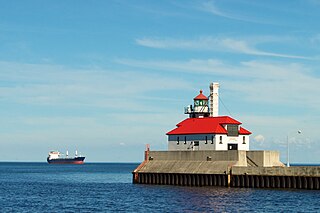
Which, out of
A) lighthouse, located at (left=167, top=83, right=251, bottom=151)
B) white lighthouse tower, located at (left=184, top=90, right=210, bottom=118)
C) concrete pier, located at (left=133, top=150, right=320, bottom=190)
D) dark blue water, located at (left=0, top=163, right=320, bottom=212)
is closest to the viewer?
dark blue water, located at (left=0, top=163, right=320, bottom=212)

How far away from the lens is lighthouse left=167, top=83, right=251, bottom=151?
287 ft

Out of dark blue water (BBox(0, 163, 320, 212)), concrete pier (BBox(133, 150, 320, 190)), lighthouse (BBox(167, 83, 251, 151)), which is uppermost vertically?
lighthouse (BBox(167, 83, 251, 151))

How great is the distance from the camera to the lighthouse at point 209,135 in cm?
8756

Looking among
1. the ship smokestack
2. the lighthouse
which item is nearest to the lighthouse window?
the lighthouse

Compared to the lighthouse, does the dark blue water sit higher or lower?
lower

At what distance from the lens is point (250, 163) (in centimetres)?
8262

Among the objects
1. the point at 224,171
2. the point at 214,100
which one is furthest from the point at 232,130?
the point at 214,100

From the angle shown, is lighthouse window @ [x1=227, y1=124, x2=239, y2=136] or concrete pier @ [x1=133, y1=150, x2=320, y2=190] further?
lighthouse window @ [x1=227, y1=124, x2=239, y2=136]

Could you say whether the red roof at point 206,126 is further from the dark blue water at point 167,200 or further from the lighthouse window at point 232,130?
the dark blue water at point 167,200

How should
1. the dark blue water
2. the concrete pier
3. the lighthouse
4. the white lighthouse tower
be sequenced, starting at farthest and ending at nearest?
the white lighthouse tower < the lighthouse < the concrete pier < the dark blue water

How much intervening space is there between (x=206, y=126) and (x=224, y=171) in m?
10.3

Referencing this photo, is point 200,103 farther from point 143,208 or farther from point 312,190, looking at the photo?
point 143,208

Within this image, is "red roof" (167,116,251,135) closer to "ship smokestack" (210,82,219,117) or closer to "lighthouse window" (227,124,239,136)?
"lighthouse window" (227,124,239,136)

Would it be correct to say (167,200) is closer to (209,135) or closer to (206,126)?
(209,135)
